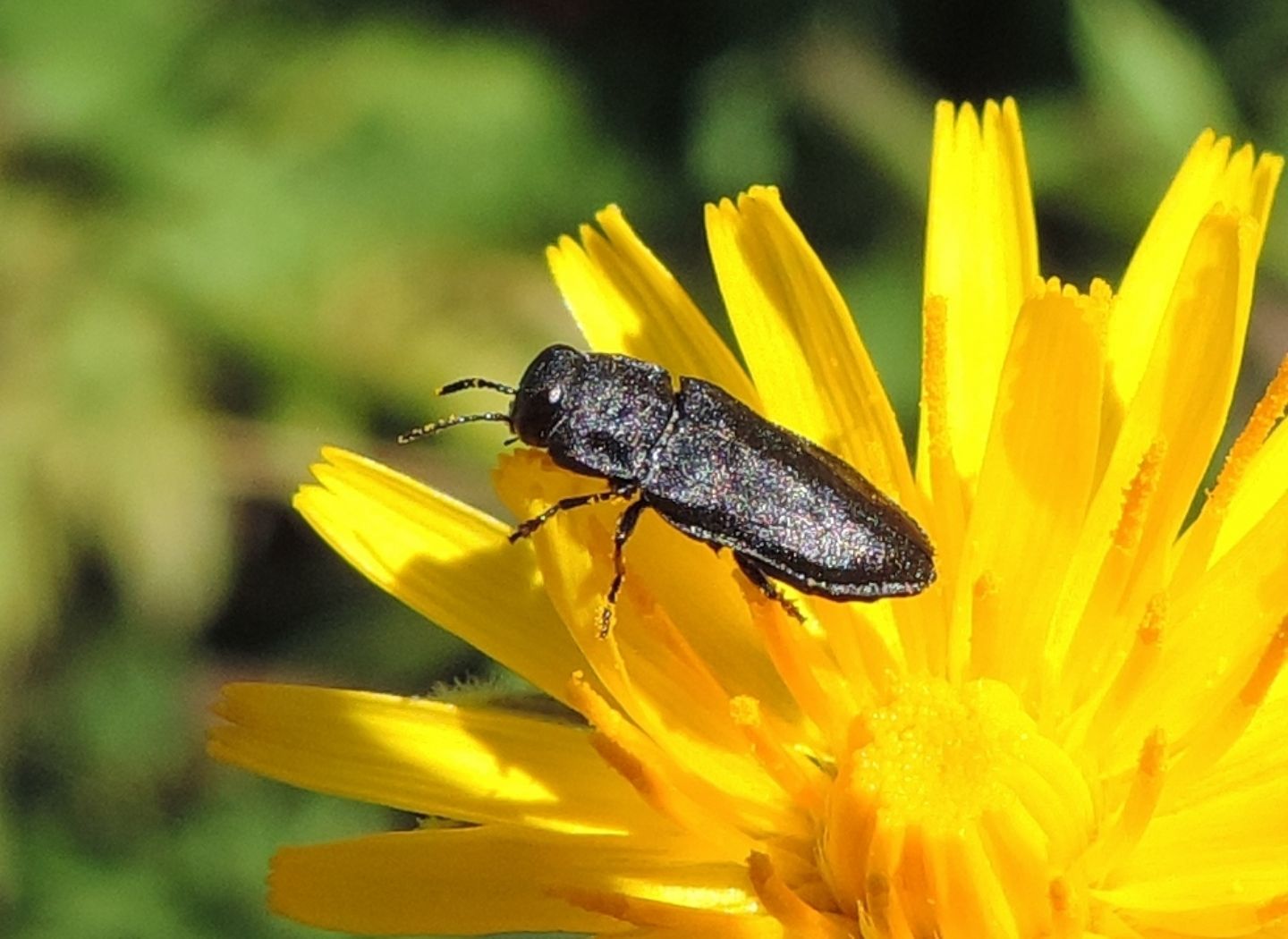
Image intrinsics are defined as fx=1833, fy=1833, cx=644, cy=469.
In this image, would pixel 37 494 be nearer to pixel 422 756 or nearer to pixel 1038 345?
pixel 422 756

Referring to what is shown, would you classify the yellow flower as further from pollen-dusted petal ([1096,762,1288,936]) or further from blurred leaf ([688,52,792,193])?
blurred leaf ([688,52,792,193])

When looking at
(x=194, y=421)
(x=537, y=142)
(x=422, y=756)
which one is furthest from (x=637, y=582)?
(x=537, y=142)

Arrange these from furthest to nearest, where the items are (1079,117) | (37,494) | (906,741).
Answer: (1079,117) < (37,494) < (906,741)

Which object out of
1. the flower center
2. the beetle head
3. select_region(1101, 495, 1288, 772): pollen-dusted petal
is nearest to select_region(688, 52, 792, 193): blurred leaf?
the beetle head

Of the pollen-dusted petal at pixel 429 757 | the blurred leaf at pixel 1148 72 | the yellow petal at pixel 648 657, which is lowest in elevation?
the pollen-dusted petal at pixel 429 757

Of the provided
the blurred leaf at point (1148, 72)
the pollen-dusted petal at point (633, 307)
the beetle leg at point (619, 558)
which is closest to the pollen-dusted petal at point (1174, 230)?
the pollen-dusted petal at point (633, 307)

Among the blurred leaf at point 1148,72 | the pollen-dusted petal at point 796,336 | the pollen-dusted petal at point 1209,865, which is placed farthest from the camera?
the blurred leaf at point 1148,72

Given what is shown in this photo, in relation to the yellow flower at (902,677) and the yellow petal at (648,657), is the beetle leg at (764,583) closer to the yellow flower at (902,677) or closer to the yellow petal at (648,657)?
the yellow flower at (902,677)
